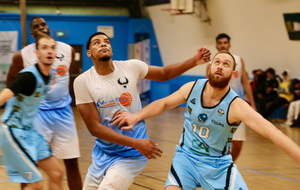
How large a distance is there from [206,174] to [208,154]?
0.18 m

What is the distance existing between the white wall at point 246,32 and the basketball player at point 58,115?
9.58 m

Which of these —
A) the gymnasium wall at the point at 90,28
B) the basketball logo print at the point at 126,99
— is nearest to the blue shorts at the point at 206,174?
the basketball logo print at the point at 126,99

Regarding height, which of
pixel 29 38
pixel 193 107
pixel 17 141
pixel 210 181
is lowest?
pixel 210 181

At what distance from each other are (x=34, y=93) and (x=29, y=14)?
47.9 feet

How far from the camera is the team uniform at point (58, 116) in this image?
5234mm

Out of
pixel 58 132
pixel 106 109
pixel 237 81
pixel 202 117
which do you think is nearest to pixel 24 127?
pixel 106 109

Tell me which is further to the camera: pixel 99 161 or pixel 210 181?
pixel 99 161

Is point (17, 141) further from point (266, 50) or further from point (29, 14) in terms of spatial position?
point (29, 14)

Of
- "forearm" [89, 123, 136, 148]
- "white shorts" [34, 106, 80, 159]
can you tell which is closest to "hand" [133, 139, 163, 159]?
"forearm" [89, 123, 136, 148]

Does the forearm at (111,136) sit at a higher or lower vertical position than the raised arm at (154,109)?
lower

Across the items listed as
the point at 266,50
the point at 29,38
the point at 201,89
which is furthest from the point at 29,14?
the point at 201,89

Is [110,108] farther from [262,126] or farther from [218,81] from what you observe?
[262,126]

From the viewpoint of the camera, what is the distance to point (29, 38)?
59.9 feet

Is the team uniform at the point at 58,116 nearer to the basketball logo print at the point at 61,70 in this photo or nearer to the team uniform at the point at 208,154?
the basketball logo print at the point at 61,70
